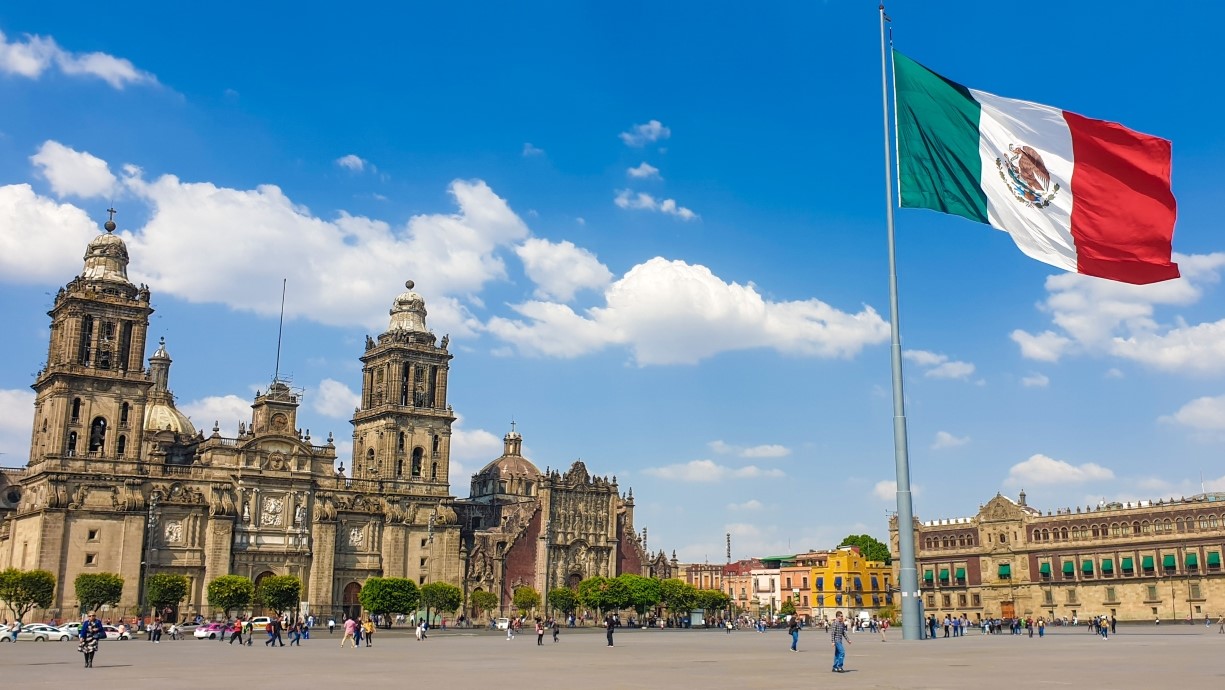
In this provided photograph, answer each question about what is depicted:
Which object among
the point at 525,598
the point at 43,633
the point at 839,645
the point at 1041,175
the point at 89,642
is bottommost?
the point at 43,633

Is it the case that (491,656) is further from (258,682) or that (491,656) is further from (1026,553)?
(1026,553)

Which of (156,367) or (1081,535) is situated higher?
(156,367)

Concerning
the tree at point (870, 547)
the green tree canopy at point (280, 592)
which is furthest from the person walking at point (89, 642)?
the tree at point (870, 547)

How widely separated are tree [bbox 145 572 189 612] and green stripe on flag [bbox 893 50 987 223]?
72348mm

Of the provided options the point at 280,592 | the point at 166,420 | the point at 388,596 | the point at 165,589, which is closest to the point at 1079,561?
the point at 388,596

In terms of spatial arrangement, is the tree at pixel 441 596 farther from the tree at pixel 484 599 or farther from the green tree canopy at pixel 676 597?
the green tree canopy at pixel 676 597

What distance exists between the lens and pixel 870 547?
490 ft

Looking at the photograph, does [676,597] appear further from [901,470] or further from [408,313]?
[901,470]

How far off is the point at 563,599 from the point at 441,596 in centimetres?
1570

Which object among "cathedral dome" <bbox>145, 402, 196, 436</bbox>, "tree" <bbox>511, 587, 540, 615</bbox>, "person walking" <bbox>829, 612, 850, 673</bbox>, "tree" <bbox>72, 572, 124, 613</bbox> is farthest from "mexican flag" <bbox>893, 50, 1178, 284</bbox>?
"cathedral dome" <bbox>145, 402, 196, 436</bbox>

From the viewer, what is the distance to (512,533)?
11338 cm

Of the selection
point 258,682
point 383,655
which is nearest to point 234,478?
point 383,655

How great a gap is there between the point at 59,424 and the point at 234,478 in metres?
14.1

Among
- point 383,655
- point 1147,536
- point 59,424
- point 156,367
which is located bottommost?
point 383,655
